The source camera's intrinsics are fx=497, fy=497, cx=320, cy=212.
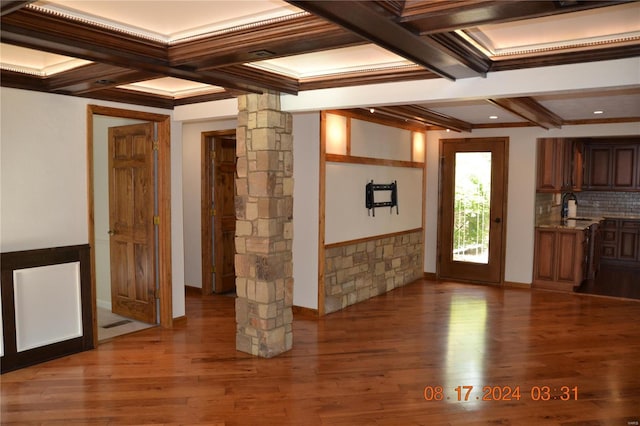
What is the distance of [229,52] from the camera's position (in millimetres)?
2893

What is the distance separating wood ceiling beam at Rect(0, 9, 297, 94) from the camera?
2.48 metres

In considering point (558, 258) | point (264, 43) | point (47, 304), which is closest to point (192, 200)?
point (47, 304)

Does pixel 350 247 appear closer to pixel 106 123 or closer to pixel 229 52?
pixel 106 123

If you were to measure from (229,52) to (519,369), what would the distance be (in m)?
3.31

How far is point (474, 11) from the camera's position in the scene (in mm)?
2154

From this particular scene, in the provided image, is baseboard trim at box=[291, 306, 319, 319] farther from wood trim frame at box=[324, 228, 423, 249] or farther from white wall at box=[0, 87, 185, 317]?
white wall at box=[0, 87, 185, 317]

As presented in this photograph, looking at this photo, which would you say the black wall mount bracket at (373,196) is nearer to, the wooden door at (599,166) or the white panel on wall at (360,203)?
the white panel on wall at (360,203)

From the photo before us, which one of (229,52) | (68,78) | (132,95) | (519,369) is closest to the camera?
(229,52)

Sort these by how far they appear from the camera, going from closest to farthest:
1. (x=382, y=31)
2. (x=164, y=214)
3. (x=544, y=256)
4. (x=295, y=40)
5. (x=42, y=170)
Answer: (x=382, y=31) → (x=295, y=40) → (x=42, y=170) → (x=164, y=214) → (x=544, y=256)

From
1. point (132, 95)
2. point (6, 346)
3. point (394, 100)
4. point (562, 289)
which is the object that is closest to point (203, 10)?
point (394, 100)

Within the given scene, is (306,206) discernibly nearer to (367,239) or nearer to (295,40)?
(367,239)

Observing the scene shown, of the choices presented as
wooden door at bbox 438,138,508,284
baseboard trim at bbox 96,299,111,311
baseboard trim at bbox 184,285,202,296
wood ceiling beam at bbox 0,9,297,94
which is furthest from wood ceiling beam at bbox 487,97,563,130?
baseboard trim at bbox 96,299,111,311

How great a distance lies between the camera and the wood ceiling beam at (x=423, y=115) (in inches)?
215

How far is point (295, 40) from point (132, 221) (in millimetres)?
3388
